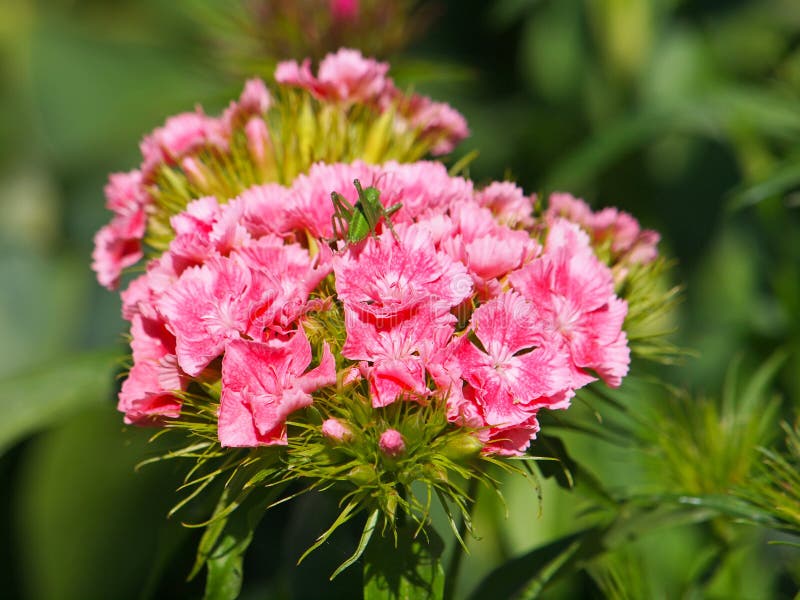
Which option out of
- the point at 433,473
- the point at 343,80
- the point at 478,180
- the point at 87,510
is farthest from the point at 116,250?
the point at 478,180

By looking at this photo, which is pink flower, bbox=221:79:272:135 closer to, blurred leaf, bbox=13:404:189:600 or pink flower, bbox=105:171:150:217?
pink flower, bbox=105:171:150:217

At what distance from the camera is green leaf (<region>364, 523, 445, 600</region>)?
2.03ft

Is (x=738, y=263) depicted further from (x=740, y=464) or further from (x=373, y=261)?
(x=373, y=261)

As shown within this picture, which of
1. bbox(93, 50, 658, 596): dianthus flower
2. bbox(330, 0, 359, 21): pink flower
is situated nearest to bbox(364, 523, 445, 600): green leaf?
bbox(93, 50, 658, 596): dianthus flower

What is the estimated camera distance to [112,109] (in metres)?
2.25

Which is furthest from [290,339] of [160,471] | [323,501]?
[160,471]

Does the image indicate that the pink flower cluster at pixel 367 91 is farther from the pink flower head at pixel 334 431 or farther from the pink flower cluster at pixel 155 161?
the pink flower head at pixel 334 431

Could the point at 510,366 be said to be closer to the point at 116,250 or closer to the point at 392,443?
the point at 392,443

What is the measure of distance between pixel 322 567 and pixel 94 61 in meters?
1.81

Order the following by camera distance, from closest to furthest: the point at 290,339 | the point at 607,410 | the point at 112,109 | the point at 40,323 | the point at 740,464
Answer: the point at 290,339 < the point at 740,464 < the point at 607,410 < the point at 112,109 < the point at 40,323

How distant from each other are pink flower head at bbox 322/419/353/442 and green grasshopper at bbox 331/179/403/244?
0.12 meters

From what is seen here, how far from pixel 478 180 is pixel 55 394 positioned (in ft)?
3.36

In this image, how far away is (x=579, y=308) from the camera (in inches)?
25.5

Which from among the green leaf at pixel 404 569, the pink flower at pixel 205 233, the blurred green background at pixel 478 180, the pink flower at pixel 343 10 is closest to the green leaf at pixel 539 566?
the blurred green background at pixel 478 180
